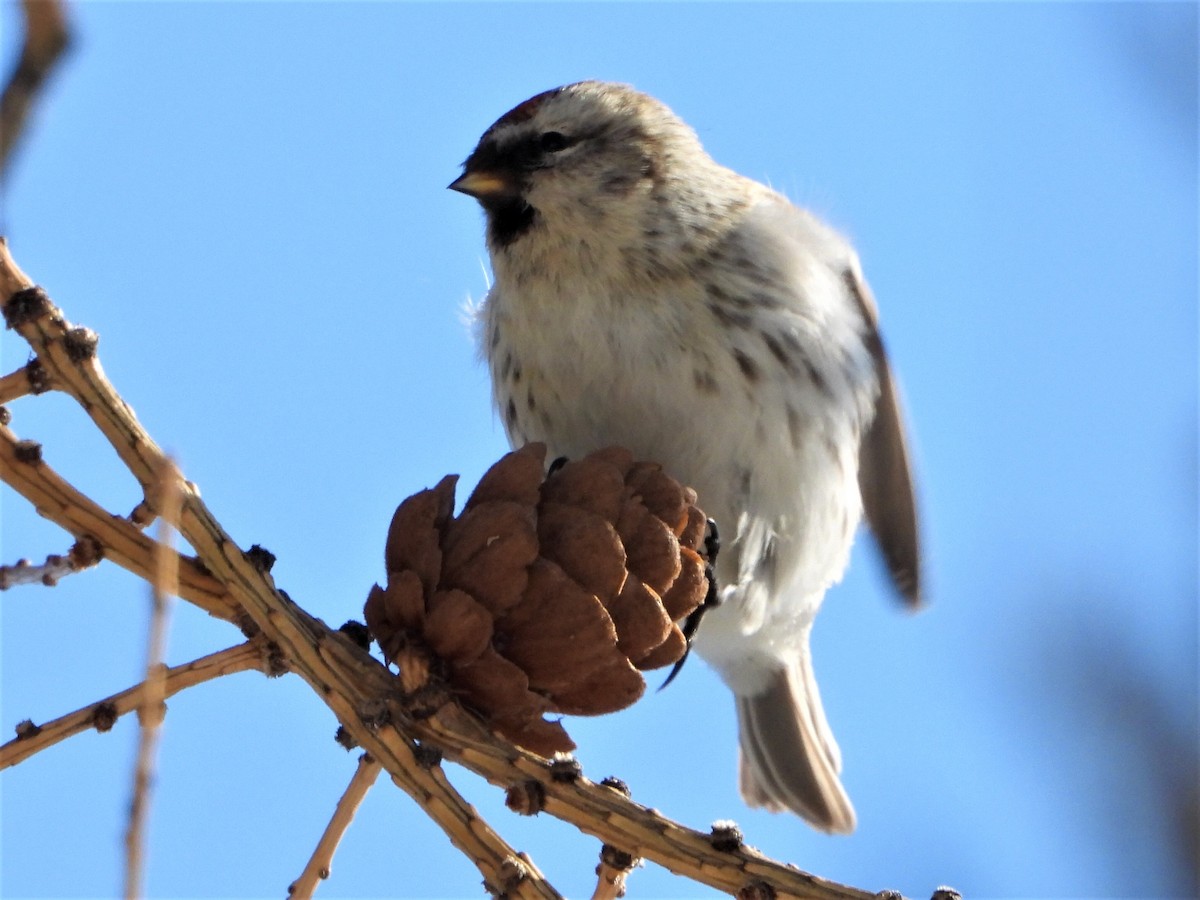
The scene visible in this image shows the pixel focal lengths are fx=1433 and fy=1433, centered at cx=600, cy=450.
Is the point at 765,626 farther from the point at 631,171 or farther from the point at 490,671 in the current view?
the point at 490,671

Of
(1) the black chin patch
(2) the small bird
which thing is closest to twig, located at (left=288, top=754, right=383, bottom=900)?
(2) the small bird

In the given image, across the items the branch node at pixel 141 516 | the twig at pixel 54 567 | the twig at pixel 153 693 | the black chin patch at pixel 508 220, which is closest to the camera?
the twig at pixel 153 693

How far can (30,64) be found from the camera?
44cm

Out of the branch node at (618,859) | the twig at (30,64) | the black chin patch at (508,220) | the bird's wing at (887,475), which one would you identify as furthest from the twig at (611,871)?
the bird's wing at (887,475)

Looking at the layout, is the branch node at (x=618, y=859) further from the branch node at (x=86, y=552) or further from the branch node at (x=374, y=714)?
the branch node at (x=86, y=552)

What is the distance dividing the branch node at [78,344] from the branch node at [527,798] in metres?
0.38

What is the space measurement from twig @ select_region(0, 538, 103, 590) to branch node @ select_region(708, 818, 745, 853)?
0.42m

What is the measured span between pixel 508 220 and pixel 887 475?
39.4 inches

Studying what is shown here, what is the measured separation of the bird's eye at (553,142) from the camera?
2021 millimetres

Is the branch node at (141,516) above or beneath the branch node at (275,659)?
above

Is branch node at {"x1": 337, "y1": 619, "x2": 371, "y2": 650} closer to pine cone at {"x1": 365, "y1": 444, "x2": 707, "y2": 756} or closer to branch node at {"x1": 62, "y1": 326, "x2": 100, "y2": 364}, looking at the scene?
pine cone at {"x1": 365, "y1": 444, "x2": 707, "y2": 756}

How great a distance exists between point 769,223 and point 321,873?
143 centimetres

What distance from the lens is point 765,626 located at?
2.46m

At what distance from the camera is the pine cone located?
3.55 ft
